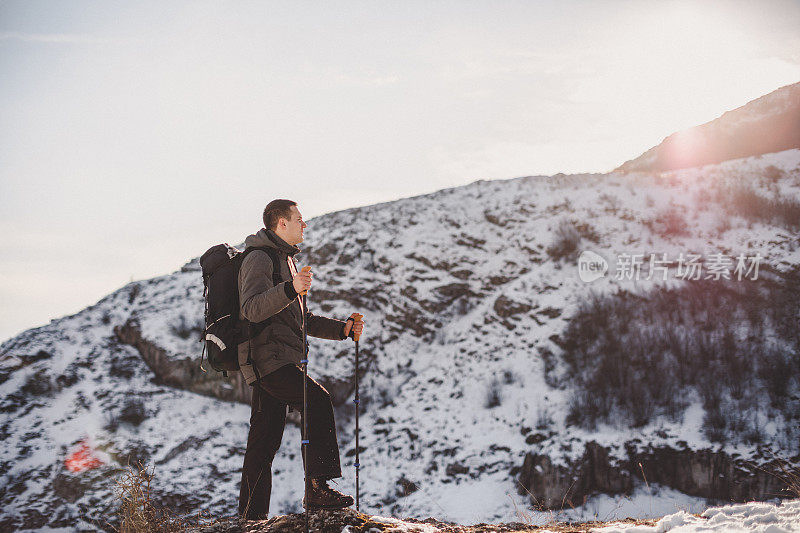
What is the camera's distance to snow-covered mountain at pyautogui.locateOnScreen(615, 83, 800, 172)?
22.3 m

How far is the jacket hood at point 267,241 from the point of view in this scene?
3.93 metres

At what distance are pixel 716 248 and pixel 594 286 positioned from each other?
11.9 ft

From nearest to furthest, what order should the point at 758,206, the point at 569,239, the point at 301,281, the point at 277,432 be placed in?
the point at 301,281 → the point at 277,432 → the point at 758,206 → the point at 569,239

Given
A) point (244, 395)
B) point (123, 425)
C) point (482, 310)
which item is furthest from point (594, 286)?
point (123, 425)

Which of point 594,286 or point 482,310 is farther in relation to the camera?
point 482,310

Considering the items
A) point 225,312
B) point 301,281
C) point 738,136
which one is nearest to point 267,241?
point 225,312

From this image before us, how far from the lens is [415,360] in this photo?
14906 mm

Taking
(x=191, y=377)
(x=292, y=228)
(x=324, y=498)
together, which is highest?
(x=292, y=228)

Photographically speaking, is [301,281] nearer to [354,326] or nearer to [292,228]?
[292,228]

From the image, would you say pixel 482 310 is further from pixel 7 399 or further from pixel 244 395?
pixel 7 399

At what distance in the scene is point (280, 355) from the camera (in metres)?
3.76

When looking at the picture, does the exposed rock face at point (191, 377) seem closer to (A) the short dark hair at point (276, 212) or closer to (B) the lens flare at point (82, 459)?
(B) the lens flare at point (82, 459)

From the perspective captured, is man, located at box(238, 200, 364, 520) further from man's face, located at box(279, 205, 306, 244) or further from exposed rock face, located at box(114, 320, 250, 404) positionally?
exposed rock face, located at box(114, 320, 250, 404)

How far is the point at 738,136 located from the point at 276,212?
2545 cm
